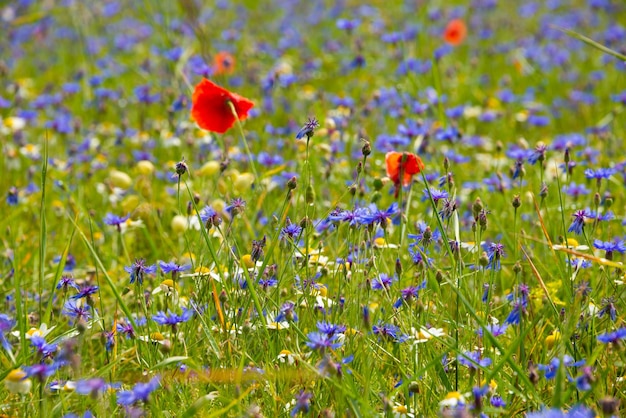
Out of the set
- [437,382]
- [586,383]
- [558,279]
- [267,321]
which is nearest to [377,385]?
[437,382]

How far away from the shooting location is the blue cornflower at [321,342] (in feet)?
5.69

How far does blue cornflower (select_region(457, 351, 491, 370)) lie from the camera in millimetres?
1756

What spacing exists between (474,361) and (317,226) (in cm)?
82

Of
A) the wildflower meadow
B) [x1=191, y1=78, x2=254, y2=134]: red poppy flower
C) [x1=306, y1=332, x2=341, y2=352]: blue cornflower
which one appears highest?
[x1=191, y1=78, x2=254, y2=134]: red poppy flower

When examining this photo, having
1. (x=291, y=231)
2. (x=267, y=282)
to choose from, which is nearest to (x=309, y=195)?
(x=291, y=231)

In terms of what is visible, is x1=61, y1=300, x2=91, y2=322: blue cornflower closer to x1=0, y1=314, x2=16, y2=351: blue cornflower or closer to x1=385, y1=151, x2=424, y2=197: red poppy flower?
x1=0, y1=314, x2=16, y2=351: blue cornflower

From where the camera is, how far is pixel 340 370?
1709 mm

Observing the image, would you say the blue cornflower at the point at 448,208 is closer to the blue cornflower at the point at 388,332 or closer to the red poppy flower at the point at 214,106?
the blue cornflower at the point at 388,332

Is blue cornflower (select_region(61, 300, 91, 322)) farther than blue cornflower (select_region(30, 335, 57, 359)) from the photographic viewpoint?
Yes

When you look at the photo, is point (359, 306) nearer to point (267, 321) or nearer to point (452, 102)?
point (267, 321)

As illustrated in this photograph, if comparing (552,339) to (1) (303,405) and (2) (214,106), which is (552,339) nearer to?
(1) (303,405)

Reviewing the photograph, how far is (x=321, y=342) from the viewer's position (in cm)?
174

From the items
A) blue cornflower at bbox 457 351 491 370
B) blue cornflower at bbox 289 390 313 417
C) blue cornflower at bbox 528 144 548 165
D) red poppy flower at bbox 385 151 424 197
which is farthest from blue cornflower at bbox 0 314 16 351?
blue cornflower at bbox 528 144 548 165

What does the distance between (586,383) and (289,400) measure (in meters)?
0.67
